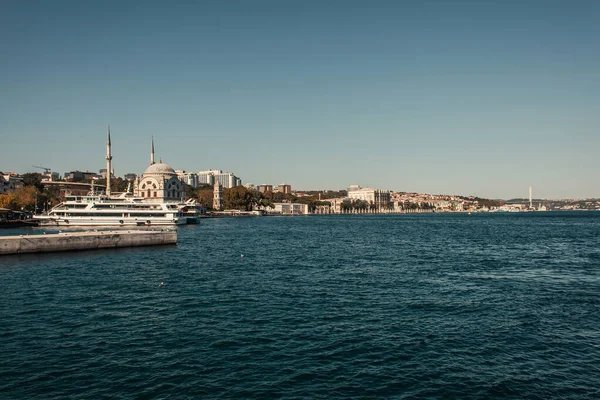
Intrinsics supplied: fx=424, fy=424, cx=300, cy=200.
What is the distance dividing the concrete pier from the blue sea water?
9.44 metres

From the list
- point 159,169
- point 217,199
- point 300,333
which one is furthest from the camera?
point 217,199

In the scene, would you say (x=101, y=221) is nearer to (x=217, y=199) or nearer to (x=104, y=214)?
(x=104, y=214)

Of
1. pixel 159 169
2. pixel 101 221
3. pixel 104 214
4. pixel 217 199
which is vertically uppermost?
pixel 159 169

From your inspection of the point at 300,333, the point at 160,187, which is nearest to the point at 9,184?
the point at 160,187

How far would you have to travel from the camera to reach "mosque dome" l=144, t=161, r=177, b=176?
156750 millimetres

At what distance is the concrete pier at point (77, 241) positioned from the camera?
40406mm

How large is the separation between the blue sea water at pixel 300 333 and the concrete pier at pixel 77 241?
9437 millimetres

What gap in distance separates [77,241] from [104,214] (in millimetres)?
42173

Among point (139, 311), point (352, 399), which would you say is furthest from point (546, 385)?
point (139, 311)

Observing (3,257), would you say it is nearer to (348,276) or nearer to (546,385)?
(348,276)

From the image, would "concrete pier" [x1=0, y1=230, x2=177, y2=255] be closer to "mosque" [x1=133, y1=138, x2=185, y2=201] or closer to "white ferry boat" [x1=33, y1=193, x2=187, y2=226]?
"white ferry boat" [x1=33, y1=193, x2=187, y2=226]

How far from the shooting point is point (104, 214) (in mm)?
83625

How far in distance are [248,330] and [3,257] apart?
1318 inches

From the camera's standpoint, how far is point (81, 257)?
39812 mm
